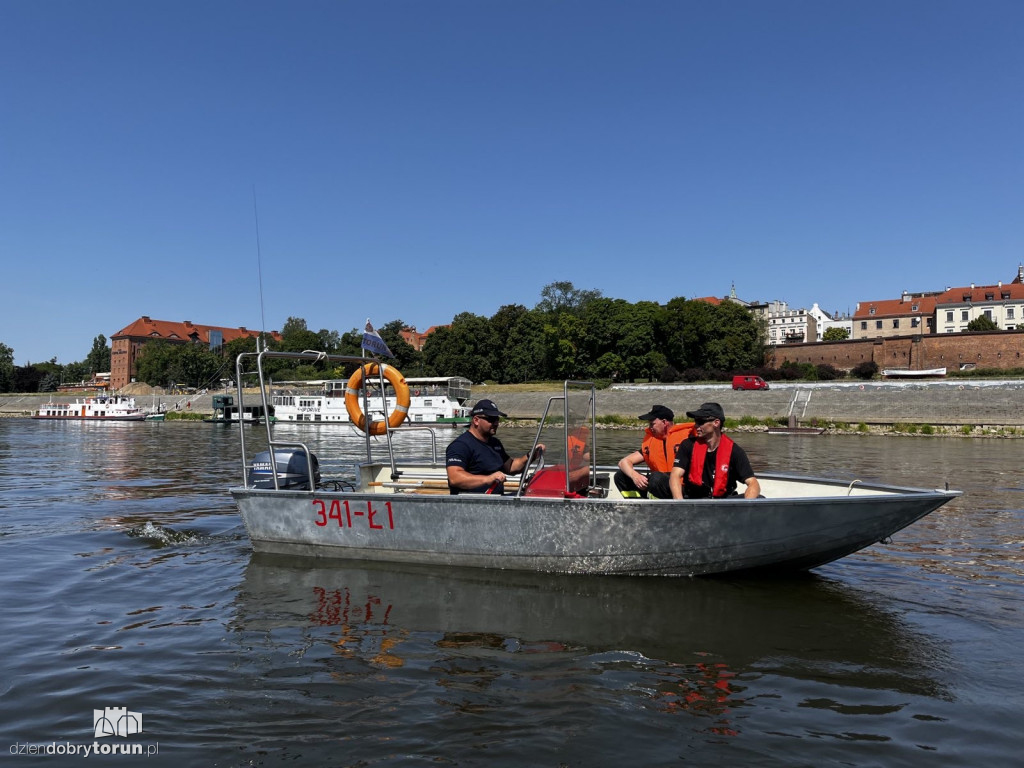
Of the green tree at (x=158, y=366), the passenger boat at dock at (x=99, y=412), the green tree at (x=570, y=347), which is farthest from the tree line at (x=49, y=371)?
the green tree at (x=570, y=347)

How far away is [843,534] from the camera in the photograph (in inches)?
305

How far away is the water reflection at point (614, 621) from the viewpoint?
609cm

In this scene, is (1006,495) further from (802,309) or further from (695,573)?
(802,309)

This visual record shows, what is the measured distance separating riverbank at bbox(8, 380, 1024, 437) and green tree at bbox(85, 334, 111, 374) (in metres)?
142

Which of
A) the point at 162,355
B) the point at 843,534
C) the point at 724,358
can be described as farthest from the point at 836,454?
the point at 162,355

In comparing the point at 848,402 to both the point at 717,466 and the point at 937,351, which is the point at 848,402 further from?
the point at 717,466

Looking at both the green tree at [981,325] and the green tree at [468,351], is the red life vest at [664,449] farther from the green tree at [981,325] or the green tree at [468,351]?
the green tree at [981,325]

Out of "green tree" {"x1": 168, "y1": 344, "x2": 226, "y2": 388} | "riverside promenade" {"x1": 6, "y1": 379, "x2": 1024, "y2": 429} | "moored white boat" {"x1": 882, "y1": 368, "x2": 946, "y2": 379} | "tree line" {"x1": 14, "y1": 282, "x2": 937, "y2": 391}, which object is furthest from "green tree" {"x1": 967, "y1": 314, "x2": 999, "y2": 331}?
"green tree" {"x1": 168, "y1": 344, "x2": 226, "y2": 388}

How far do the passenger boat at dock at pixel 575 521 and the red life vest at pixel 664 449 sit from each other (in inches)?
29.8

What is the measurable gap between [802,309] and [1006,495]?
149 meters

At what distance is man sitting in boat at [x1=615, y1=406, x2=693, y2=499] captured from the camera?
29.0 ft

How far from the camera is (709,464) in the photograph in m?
8.41

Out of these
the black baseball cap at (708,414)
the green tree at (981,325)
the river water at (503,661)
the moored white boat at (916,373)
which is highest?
the green tree at (981,325)

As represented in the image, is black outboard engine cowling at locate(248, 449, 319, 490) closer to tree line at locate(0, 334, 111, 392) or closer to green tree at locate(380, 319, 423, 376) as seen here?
green tree at locate(380, 319, 423, 376)
